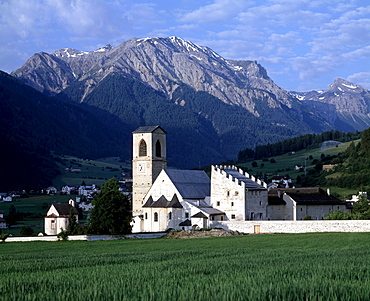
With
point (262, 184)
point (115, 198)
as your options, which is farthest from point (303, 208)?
point (115, 198)

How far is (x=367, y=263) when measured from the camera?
31531mm

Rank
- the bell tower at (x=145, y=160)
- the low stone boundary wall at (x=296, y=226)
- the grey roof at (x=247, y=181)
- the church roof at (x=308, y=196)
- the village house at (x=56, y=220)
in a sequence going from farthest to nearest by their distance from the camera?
the village house at (x=56, y=220)
the bell tower at (x=145, y=160)
the church roof at (x=308, y=196)
the grey roof at (x=247, y=181)
the low stone boundary wall at (x=296, y=226)

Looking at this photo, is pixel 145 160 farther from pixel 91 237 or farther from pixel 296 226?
pixel 296 226

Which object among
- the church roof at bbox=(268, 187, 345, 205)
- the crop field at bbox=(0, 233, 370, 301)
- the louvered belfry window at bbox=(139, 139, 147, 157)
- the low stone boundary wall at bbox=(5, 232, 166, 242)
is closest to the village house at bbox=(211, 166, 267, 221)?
the church roof at bbox=(268, 187, 345, 205)

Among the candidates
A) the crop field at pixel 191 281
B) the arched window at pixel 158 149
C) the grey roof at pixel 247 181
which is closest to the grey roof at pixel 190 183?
the grey roof at pixel 247 181

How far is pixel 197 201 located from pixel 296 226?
1711 centimetres

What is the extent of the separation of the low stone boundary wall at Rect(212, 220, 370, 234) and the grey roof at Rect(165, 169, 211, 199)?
926cm

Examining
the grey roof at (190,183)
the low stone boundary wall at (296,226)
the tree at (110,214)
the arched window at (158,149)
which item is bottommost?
the low stone boundary wall at (296,226)

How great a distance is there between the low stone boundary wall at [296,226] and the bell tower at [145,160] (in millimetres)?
18416

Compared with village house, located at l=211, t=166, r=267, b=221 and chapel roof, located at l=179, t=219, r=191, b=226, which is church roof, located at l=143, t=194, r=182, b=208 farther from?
village house, located at l=211, t=166, r=267, b=221

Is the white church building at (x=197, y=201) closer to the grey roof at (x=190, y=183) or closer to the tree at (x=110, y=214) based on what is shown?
the grey roof at (x=190, y=183)

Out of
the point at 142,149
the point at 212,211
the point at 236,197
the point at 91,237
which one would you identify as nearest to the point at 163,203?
the point at 212,211

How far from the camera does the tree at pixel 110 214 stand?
250ft

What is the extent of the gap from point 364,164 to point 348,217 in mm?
80416
